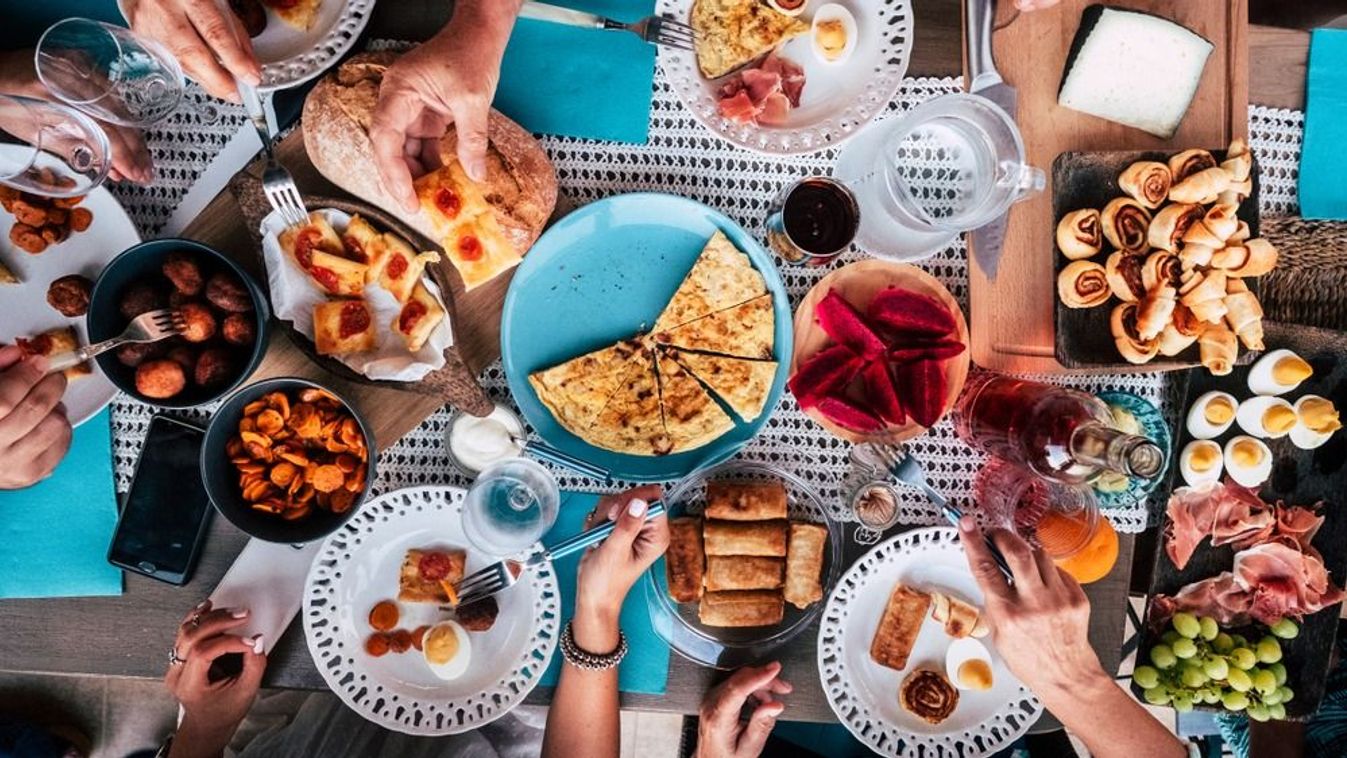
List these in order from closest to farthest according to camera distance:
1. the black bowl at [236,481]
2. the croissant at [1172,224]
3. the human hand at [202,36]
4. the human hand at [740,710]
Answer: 1. the human hand at [202,36]
2. the black bowl at [236,481]
3. the croissant at [1172,224]
4. the human hand at [740,710]

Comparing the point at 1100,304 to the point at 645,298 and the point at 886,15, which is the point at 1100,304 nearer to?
the point at 886,15

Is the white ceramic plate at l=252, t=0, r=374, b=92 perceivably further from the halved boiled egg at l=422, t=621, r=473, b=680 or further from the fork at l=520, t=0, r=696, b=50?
the halved boiled egg at l=422, t=621, r=473, b=680

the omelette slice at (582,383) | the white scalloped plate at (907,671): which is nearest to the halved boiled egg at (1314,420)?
the white scalloped plate at (907,671)

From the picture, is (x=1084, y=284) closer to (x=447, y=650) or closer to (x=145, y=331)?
(x=447, y=650)

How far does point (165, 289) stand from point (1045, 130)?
75.9 inches

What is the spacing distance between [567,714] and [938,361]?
117 centimetres

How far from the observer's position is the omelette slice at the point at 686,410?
5.98ft

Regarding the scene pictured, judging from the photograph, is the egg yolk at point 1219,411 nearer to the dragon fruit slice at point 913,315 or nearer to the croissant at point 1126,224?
the croissant at point 1126,224

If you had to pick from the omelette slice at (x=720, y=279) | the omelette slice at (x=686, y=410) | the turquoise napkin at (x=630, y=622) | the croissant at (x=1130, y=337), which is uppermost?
the omelette slice at (x=720, y=279)

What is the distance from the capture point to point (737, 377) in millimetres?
1817

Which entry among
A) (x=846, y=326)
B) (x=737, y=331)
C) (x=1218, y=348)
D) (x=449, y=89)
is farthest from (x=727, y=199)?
(x=1218, y=348)

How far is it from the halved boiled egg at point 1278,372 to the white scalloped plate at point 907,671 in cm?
83

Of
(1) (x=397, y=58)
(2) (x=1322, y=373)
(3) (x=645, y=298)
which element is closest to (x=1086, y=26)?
(2) (x=1322, y=373)

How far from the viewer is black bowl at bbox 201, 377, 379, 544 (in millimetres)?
1595
